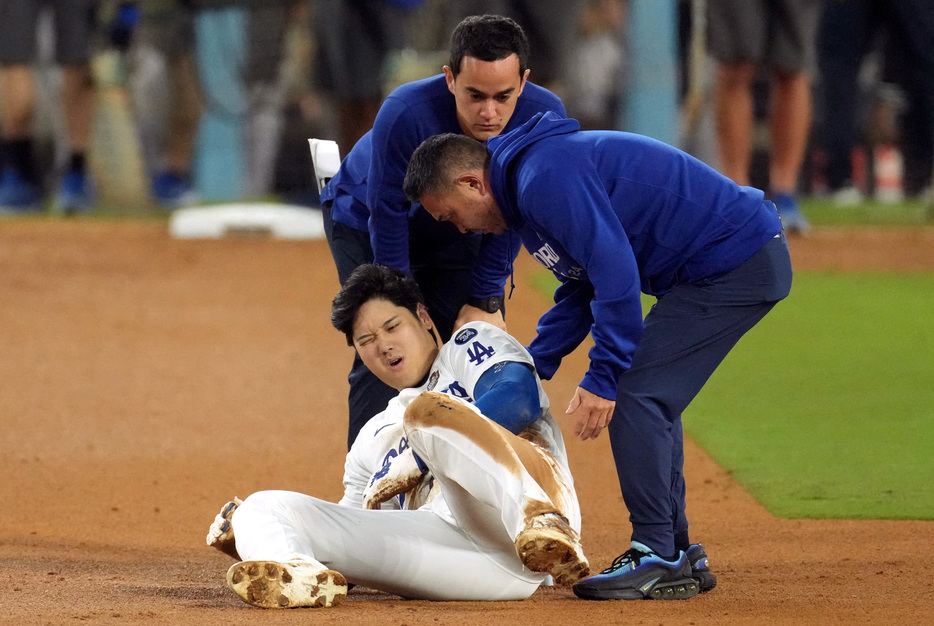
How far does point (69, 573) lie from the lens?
433cm

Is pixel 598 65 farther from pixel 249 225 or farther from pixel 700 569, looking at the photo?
pixel 700 569

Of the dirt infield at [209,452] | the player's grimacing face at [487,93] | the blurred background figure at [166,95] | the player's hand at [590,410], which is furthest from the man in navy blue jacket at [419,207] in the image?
the blurred background figure at [166,95]

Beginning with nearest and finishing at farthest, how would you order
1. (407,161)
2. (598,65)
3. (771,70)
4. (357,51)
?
1. (407,161)
2. (771,70)
3. (357,51)
4. (598,65)

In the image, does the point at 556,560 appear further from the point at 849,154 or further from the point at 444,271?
the point at 849,154

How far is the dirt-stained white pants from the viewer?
3684 mm

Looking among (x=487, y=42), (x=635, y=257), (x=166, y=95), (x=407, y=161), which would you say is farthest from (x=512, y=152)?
(x=166, y=95)

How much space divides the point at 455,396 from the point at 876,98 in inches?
453

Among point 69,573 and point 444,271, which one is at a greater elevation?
point 444,271

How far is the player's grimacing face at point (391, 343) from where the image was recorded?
4340 millimetres

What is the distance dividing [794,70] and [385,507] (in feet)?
24.4

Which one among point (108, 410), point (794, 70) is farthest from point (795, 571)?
point (794, 70)

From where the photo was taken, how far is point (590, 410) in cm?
388

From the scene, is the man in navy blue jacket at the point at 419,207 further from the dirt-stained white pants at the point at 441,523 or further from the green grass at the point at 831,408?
the green grass at the point at 831,408

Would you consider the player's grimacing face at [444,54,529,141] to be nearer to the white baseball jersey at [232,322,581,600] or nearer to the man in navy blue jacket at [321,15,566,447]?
the man in navy blue jacket at [321,15,566,447]
